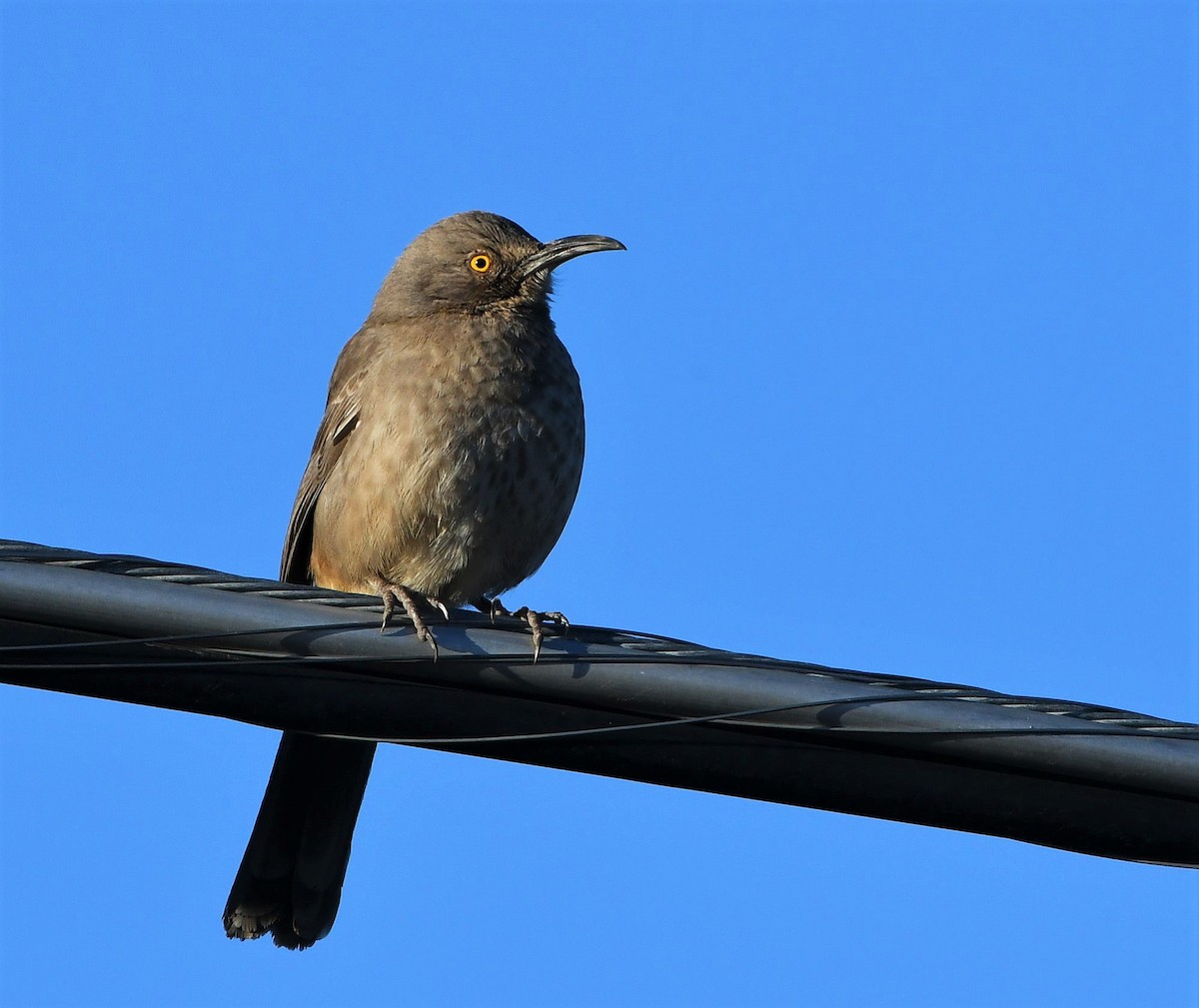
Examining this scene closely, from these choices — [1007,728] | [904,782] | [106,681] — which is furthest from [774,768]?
[106,681]

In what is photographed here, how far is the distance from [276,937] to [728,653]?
3.16m

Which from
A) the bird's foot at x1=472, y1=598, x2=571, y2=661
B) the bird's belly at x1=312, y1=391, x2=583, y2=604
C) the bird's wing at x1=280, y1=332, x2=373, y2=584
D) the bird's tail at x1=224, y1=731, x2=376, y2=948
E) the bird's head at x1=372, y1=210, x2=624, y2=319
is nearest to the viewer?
the bird's foot at x1=472, y1=598, x2=571, y2=661

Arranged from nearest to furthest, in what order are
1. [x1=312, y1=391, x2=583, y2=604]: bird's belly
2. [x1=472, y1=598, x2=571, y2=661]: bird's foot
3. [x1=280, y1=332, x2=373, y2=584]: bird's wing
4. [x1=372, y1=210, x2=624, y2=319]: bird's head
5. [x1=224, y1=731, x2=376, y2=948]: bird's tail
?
[x1=472, y1=598, x2=571, y2=661]: bird's foot
[x1=224, y1=731, x2=376, y2=948]: bird's tail
[x1=312, y1=391, x2=583, y2=604]: bird's belly
[x1=280, y1=332, x2=373, y2=584]: bird's wing
[x1=372, y1=210, x2=624, y2=319]: bird's head

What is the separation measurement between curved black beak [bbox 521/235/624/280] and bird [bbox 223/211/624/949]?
144 millimetres

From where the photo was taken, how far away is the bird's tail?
664 centimetres

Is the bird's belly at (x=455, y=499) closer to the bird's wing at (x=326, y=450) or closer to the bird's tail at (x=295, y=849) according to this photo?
the bird's wing at (x=326, y=450)

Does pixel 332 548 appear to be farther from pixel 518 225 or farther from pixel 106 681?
pixel 106 681

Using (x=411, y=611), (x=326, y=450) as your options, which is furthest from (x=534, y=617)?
(x=326, y=450)

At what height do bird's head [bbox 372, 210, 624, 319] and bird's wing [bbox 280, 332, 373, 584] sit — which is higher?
bird's head [bbox 372, 210, 624, 319]

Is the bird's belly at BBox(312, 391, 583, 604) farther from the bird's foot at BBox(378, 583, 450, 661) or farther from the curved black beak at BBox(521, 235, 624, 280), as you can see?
the curved black beak at BBox(521, 235, 624, 280)

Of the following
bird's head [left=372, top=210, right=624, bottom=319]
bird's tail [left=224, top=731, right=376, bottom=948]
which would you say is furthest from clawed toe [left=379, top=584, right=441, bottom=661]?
bird's head [left=372, top=210, right=624, bottom=319]

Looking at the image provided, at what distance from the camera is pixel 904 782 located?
448 centimetres

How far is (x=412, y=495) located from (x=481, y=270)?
1.81 metres

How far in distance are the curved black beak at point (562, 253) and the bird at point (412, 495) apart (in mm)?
144
